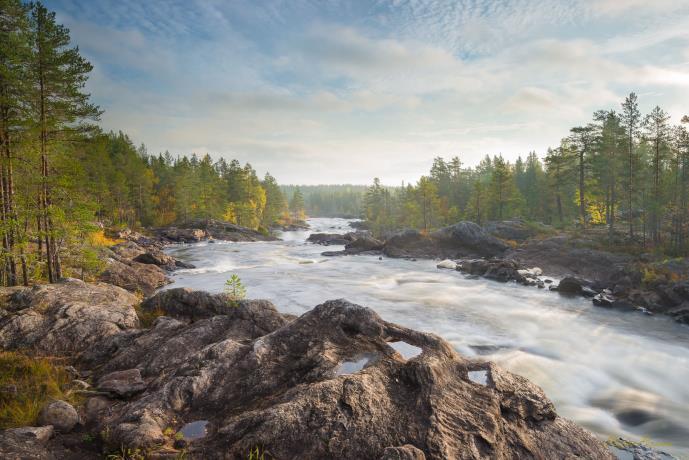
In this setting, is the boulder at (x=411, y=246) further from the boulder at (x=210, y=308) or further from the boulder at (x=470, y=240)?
the boulder at (x=210, y=308)

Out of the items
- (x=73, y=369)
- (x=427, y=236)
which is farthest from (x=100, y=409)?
(x=427, y=236)

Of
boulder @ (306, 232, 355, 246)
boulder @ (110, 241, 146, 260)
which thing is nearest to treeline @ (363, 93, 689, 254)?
boulder @ (306, 232, 355, 246)

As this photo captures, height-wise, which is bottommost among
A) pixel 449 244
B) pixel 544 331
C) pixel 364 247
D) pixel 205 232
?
pixel 544 331

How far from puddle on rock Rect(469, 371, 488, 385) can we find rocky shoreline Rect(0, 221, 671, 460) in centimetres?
2

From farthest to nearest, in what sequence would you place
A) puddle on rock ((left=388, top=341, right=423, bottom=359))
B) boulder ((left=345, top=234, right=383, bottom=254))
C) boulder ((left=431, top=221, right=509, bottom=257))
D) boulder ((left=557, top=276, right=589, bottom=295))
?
boulder ((left=345, top=234, right=383, bottom=254)) → boulder ((left=431, top=221, right=509, bottom=257)) → boulder ((left=557, top=276, right=589, bottom=295)) → puddle on rock ((left=388, top=341, right=423, bottom=359))

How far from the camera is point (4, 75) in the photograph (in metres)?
14.9

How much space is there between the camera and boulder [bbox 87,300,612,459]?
498 centimetres

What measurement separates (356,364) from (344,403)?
1320 mm

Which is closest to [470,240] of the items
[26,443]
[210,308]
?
[210,308]

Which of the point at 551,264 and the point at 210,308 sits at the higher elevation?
the point at 210,308

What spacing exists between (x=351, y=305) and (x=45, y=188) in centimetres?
1705

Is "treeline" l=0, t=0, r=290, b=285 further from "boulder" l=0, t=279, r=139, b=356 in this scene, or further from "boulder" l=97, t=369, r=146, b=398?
"boulder" l=97, t=369, r=146, b=398

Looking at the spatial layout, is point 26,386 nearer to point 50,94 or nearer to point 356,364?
point 356,364

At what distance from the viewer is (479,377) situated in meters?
6.45
